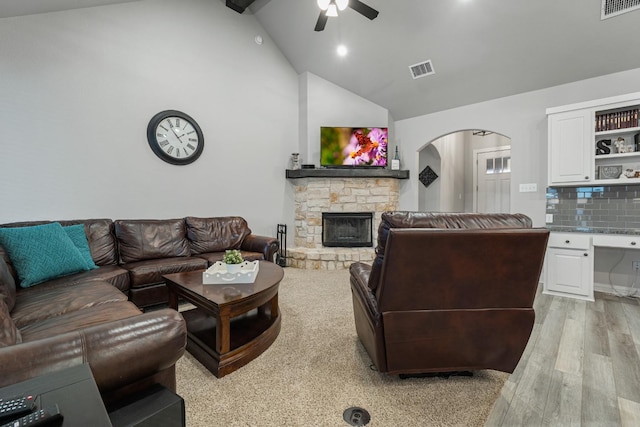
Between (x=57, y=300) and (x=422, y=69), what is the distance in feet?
15.7

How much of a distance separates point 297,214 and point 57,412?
454 centimetres

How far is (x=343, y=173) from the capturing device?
15.8ft

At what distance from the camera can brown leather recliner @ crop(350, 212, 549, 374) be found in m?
1.44

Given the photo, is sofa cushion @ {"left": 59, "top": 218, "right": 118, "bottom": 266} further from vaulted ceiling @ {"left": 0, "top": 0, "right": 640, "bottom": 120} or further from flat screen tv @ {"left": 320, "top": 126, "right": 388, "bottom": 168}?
flat screen tv @ {"left": 320, "top": 126, "right": 388, "bottom": 168}

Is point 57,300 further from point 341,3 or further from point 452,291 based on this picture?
point 341,3

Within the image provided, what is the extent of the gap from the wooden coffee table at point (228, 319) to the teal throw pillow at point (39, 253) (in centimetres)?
90

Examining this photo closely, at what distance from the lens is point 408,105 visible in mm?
4969

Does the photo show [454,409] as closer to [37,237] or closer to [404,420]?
[404,420]

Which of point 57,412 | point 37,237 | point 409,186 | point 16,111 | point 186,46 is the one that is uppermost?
point 186,46

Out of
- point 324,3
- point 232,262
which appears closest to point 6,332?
point 232,262

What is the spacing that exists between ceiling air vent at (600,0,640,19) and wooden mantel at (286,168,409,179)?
2.91 meters

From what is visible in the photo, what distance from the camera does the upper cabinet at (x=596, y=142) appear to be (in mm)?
3227

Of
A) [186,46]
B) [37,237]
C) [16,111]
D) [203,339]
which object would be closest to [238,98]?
[186,46]

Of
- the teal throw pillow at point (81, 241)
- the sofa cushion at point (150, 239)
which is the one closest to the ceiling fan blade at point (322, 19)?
the sofa cushion at point (150, 239)
